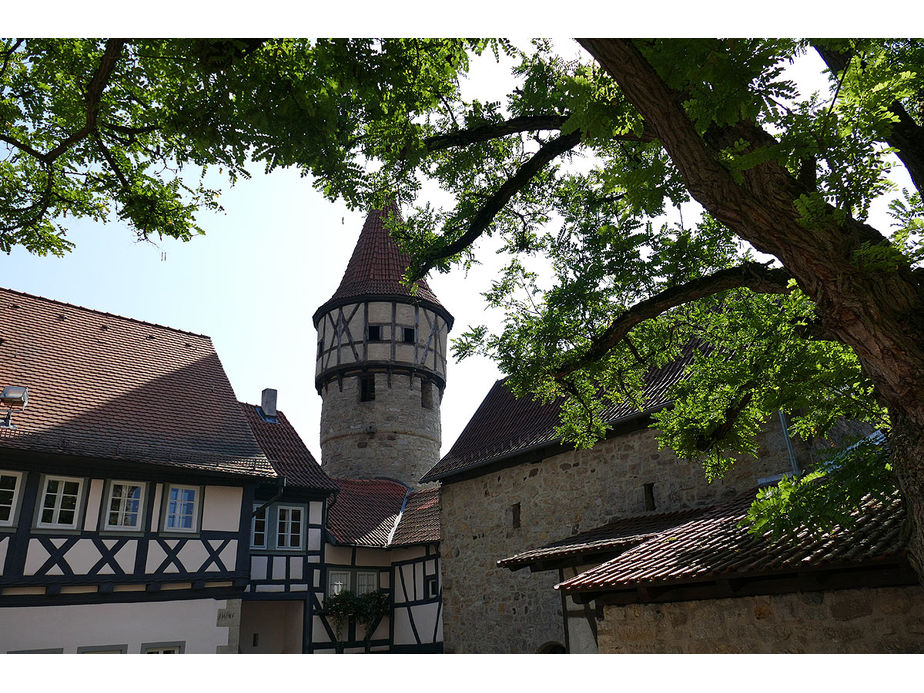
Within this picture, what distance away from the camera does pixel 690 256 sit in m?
5.22

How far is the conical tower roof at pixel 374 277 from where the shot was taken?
920 inches

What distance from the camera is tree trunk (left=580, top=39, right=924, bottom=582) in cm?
291

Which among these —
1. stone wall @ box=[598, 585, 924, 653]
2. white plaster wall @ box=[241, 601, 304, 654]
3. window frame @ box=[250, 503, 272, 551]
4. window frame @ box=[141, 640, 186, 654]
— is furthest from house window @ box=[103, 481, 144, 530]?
stone wall @ box=[598, 585, 924, 653]

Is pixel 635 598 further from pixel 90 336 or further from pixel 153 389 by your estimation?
pixel 90 336

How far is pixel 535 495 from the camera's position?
1224 cm

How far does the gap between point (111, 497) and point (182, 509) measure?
113cm

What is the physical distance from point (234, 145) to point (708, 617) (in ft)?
16.9

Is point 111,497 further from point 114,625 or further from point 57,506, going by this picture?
point 114,625

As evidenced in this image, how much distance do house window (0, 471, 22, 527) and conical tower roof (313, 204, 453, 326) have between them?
14151 millimetres

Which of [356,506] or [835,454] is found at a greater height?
[356,506]

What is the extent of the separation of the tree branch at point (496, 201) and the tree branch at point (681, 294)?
4.97 ft

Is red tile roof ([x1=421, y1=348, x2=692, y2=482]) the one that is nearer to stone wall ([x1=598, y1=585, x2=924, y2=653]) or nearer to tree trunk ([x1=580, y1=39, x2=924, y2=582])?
stone wall ([x1=598, y1=585, x2=924, y2=653])

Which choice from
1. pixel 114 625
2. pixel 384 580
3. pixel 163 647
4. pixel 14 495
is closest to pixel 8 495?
pixel 14 495

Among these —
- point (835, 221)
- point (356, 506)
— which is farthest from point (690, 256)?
point (356, 506)
